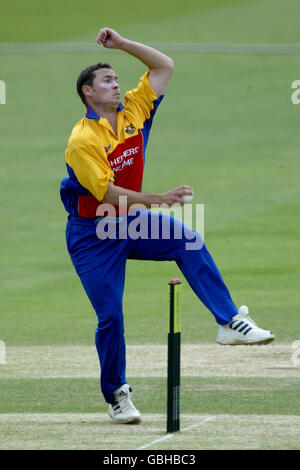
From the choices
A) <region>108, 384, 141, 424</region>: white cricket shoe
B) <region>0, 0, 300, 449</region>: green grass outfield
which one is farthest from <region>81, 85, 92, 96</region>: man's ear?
<region>0, 0, 300, 449</region>: green grass outfield

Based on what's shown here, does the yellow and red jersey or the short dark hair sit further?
the short dark hair

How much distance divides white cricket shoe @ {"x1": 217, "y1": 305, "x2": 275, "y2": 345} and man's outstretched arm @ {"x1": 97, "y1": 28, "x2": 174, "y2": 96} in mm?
1696

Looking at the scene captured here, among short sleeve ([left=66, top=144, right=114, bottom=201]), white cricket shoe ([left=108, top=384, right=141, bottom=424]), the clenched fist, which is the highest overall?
the clenched fist

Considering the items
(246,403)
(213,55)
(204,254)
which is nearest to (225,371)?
(246,403)

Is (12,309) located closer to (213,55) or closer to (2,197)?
(2,197)

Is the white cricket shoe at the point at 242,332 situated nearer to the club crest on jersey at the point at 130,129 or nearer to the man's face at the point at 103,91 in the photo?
the club crest on jersey at the point at 130,129

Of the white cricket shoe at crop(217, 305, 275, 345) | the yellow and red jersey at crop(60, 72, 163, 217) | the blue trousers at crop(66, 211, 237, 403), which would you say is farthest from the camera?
the blue trousers at crop(66, 211, 237, 403)

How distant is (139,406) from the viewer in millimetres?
8188

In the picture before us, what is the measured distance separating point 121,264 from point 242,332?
3.12 feet

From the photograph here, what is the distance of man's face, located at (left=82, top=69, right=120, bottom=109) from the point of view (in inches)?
296

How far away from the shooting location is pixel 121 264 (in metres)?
7.52

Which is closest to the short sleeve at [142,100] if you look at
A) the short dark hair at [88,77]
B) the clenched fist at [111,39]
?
the short dark hair at [88,77]

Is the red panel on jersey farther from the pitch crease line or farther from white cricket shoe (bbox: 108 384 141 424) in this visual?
the pitch crease line

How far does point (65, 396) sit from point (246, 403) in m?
1.45
